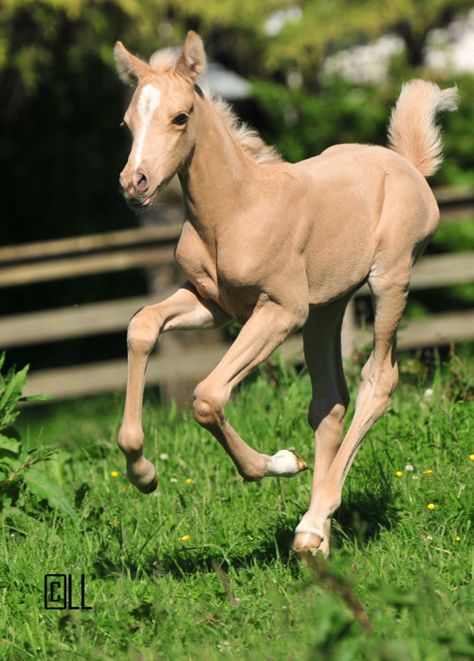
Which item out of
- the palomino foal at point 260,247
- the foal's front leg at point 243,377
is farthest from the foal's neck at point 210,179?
the foal's front leg at point 243,377

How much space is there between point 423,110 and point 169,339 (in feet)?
25.7

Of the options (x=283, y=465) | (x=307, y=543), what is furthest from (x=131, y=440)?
(x=307, y=543)

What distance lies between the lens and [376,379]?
4.77m

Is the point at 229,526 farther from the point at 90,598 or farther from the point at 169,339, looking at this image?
the point at 169,339

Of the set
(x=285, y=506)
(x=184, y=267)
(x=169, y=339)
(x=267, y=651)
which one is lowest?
(x=169, y=339)

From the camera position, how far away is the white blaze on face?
395 centimetres

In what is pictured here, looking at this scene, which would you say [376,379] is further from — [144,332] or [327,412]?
[144,332]

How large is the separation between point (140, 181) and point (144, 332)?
2.03ft

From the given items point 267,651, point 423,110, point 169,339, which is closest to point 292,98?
point 169,339

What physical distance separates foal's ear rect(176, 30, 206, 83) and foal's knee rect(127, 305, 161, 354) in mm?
849

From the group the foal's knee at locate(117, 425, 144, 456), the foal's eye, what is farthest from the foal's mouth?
the foal's knee at locate(117, 425, 144, 456)

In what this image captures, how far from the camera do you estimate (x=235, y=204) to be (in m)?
4.25

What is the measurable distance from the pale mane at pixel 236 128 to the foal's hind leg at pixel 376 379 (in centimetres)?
64

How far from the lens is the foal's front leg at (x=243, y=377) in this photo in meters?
4.08
